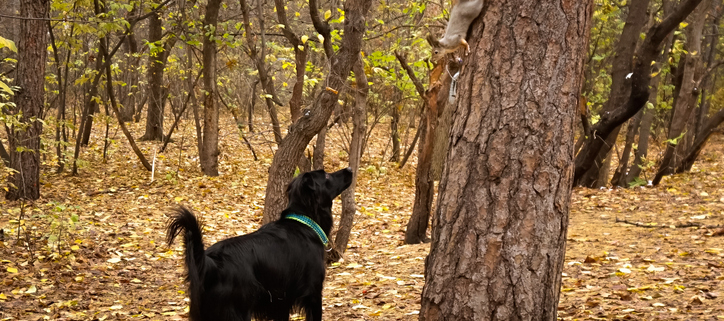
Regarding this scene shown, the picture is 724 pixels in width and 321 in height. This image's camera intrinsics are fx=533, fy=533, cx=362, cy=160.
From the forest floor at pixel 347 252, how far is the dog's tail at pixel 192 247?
160cm

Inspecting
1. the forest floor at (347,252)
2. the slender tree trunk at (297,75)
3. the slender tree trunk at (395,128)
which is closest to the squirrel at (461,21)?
the forest floor at (347,252)

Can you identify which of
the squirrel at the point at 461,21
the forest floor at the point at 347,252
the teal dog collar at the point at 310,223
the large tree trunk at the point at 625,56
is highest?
the large tree trunk at the point at 625,56

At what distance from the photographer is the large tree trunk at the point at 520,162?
2.71m

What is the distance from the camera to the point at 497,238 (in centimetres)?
273

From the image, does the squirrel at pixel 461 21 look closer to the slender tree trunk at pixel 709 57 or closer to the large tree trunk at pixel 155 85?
the large tree trunk at pixel 155 85

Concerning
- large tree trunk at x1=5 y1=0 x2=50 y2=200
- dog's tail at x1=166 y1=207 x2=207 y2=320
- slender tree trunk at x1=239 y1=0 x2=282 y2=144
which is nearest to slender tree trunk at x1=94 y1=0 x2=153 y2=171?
large tree trunk at x1=5 y1=0 x2=50 y2=200

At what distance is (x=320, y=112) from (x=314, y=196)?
1986 millimetres

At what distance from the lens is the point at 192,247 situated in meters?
3.36

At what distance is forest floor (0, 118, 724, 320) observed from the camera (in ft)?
15.0

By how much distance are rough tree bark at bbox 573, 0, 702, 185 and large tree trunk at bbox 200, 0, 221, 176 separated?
26.0 feet

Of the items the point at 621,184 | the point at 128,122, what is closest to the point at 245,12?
the point at 621,184

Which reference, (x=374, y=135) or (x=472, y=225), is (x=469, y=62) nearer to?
(x=472, y=225)

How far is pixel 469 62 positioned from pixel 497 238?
37.6 inches

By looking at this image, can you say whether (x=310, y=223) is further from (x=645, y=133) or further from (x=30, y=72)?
(x=645, y=133)
